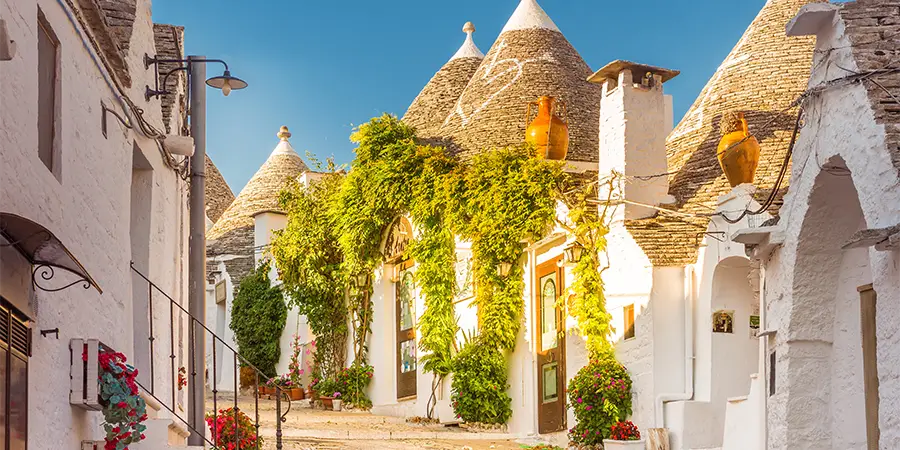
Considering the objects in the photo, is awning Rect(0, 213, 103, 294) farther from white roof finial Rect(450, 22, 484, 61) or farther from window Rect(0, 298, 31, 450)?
white roof finial Rect(450, 22, 484, 61)

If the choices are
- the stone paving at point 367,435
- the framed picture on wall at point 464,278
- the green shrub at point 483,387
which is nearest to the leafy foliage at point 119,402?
the stone paving at point 367,435

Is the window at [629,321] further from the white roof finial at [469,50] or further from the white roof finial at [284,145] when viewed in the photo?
the white roof finial at [284,145]

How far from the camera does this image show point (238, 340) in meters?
27.1

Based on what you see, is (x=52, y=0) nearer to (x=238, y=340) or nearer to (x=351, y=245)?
Answer: (x=351, y=245)

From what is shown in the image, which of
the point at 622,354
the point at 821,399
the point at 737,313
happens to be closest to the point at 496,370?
the point at 622,354

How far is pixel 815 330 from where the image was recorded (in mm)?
9867

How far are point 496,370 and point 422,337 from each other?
214 centimetres

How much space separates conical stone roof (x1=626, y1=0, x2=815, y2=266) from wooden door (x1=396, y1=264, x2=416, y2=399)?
5.39 metres

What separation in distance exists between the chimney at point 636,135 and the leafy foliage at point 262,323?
11.3m

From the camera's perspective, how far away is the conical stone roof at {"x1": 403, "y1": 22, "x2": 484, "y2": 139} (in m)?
24.0

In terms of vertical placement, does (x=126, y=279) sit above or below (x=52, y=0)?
below

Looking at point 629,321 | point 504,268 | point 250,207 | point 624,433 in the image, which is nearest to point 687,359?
point 629,321

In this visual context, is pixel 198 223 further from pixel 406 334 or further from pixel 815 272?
pixel 406 334

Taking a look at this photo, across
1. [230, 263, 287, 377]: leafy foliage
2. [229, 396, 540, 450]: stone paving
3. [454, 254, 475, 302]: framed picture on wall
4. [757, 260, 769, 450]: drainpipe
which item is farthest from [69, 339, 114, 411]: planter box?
[230, 263, 287, 377]: leafy foliage
